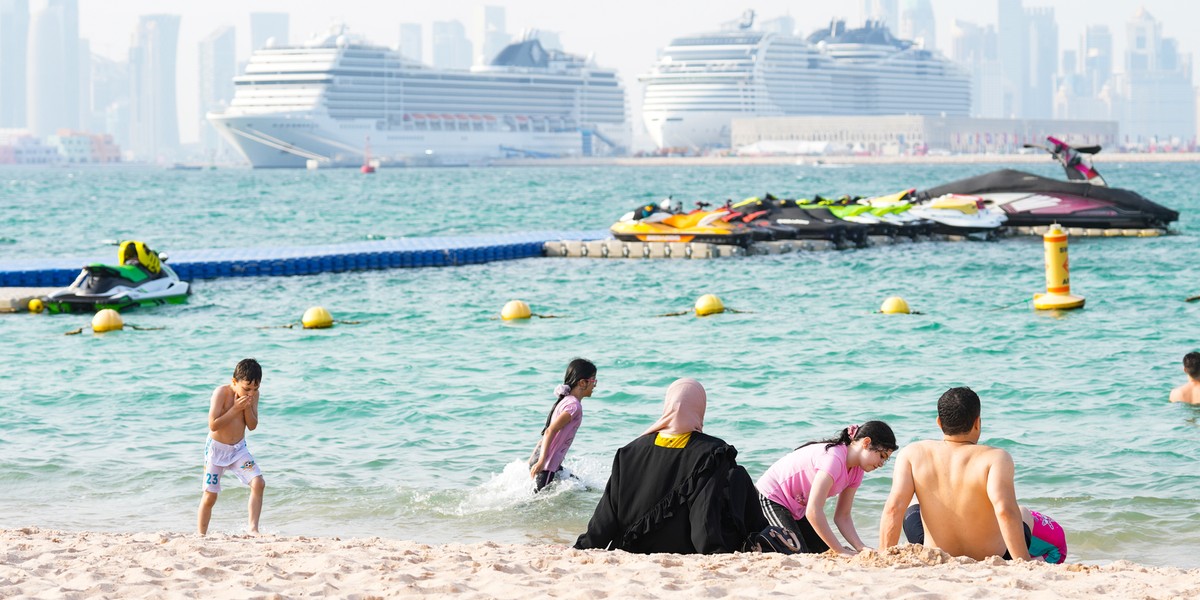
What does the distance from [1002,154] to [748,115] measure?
90.3 feet

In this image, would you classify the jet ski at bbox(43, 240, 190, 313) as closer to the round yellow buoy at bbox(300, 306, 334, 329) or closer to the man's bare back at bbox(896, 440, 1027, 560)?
the round yellow buoy at bbox(300, 306, 334, 329)

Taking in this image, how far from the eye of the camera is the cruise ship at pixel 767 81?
144 m

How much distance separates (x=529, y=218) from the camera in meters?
46.4

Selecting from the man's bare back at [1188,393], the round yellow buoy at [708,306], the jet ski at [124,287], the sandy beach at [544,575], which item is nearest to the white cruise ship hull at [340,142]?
the jet ski at [124,287]

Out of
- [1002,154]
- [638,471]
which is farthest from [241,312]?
[1002,154]

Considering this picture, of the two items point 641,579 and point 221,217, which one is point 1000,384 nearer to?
point 641,579

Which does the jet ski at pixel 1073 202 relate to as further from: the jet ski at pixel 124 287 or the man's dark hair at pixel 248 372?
the man's dark hair at pixel 248 372

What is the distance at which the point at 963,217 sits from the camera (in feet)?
102

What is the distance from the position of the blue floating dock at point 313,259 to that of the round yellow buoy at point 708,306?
28.9ft

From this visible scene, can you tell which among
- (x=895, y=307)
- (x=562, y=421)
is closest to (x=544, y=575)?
(x=562, y=421)

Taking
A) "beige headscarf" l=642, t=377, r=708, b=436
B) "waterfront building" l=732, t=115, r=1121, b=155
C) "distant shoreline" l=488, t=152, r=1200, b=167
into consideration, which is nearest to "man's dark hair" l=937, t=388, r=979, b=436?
"beige headscarf" l=642, t=377, r=708, b=436

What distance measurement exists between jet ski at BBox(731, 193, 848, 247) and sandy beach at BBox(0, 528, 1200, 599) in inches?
908

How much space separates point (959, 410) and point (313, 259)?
20045 mm

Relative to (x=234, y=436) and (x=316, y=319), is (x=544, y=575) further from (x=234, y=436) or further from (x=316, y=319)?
(x=316, y=319)
